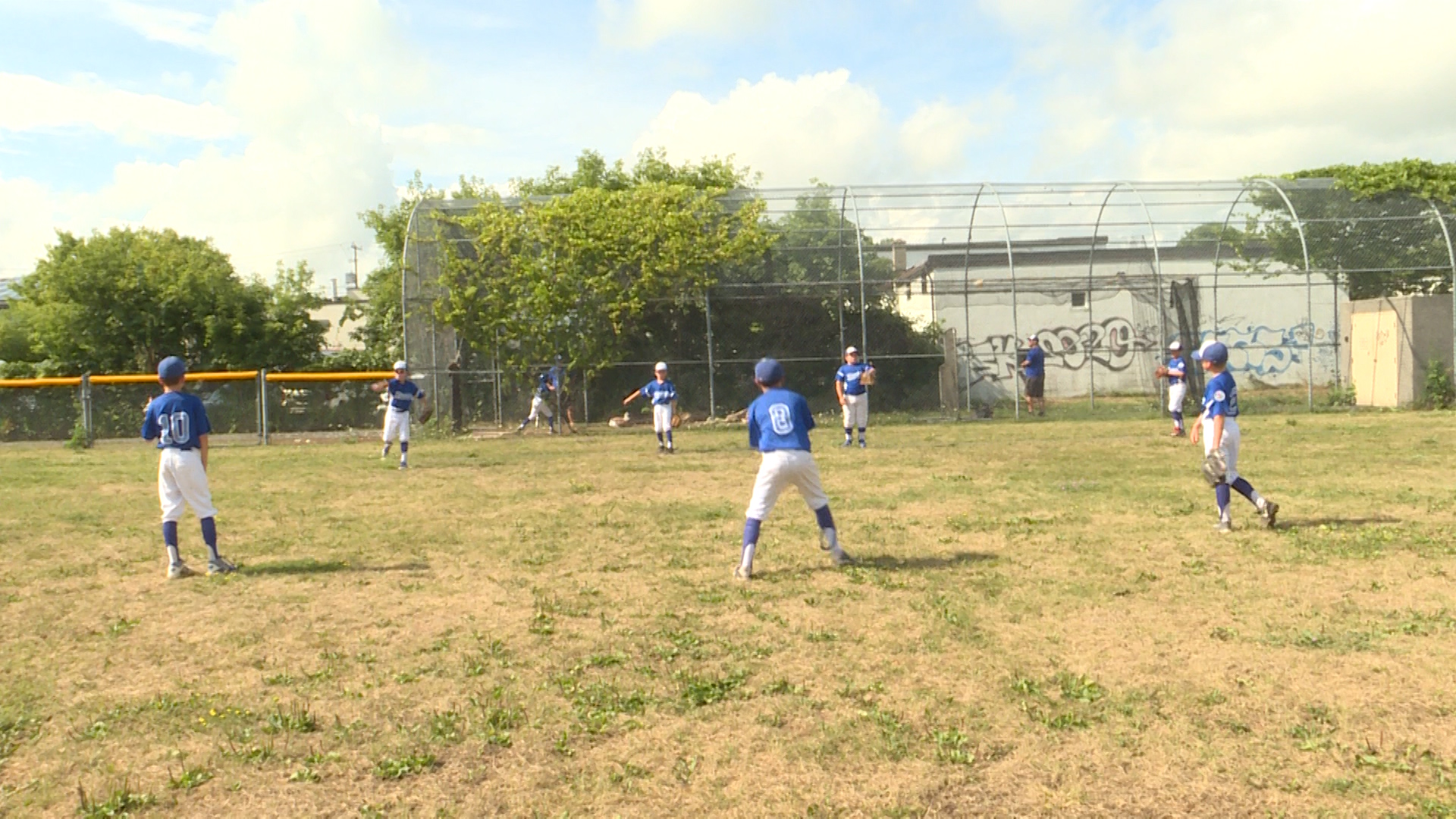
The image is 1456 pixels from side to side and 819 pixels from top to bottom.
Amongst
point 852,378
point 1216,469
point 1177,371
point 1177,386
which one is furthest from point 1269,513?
point 1177,386

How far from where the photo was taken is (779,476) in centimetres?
888

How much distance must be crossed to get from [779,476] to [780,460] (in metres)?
0.13

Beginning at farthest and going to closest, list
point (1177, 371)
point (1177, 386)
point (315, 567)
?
1. point (1177, 386)
2. point (1177, 371)
3. point (315, 567)

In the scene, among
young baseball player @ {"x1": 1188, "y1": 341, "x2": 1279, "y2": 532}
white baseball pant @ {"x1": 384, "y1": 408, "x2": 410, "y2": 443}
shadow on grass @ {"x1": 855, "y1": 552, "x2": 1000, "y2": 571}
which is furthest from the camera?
white baseball pant @ {"x1": 384, "y1": 408, "x2": 410, "y2": 443}

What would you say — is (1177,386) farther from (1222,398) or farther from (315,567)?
(315,567)

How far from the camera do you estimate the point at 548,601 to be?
319 inches

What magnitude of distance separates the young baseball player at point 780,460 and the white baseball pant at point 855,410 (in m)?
11.1

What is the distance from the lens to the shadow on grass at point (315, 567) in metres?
9.59

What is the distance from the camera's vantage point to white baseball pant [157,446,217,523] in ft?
31.1

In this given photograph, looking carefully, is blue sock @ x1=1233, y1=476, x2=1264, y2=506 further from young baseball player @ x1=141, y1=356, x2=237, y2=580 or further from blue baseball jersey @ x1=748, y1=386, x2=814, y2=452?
young baseball player @ x1=141, y1=356, x2=237, y2=580

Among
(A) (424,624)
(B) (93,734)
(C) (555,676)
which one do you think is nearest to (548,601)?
(A) (424,624)

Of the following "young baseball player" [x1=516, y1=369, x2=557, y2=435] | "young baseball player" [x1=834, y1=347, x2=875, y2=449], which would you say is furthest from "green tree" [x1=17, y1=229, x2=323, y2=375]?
"young baseball player" [x1=834, y1=347, x2=875, y2=449]

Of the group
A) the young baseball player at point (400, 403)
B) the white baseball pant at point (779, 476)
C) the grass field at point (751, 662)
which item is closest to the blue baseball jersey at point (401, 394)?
the young baseball player at point (400, 403)

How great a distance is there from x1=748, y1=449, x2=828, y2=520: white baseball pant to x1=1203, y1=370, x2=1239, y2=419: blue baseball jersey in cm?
386
